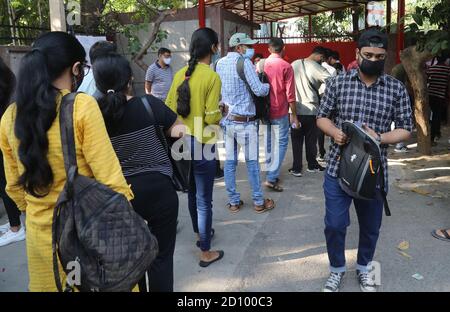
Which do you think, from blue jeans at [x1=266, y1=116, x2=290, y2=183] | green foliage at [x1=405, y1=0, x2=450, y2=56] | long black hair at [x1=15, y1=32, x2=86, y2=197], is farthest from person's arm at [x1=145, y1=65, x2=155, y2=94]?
long black hair at [x1=15, y1=32, x2=86, y2=197]

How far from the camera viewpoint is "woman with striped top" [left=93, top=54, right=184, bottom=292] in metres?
2.12

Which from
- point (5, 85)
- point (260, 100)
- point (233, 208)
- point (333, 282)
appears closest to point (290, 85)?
point (260, 100)

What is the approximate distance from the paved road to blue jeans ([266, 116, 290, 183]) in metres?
0.38

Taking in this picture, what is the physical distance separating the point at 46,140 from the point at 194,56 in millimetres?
1831

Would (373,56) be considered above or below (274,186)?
above

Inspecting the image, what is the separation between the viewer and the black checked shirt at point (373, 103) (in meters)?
2.72

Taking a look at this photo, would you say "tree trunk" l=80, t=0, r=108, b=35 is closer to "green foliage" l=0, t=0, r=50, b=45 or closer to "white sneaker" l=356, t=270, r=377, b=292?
"green foliage" l=0, t=0, r=50, b=45

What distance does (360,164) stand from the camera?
2.59 m

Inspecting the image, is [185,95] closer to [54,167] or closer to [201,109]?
[201,109]

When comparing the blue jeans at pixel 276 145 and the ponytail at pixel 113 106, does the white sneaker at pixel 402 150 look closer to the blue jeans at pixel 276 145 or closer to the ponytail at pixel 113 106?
the blue jeans at pixel 276 145
